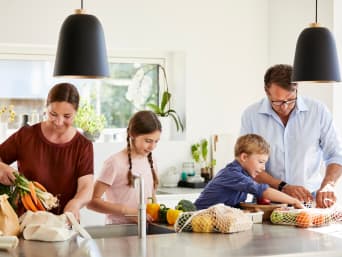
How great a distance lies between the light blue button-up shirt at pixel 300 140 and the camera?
4145 mm

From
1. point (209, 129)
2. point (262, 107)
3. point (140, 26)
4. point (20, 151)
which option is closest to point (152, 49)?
point (140, 26)

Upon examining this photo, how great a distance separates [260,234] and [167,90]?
310cm

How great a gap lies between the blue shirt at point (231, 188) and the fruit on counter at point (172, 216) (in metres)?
0.40

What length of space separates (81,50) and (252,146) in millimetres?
1246

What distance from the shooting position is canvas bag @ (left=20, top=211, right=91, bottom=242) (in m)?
2.97

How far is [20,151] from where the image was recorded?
366 cm

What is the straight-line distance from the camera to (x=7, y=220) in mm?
3004

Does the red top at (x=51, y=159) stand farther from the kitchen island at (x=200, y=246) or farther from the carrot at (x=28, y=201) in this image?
the kitchen island at (x=200, y=246)

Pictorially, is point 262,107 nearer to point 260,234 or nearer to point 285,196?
point 285,196

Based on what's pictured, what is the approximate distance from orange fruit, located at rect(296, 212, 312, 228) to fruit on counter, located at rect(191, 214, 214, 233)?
1.52ft

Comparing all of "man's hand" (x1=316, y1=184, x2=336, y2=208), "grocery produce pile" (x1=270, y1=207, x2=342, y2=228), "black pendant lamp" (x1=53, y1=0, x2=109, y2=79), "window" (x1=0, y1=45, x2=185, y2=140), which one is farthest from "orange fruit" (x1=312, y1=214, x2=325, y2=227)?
"window" (x1=0, y1=45, x2=185, y2=140)

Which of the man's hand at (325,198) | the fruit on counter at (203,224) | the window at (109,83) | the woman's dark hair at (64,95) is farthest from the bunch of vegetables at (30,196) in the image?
the window at (109,83)

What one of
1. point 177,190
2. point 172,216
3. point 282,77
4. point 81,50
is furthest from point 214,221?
point 177,190

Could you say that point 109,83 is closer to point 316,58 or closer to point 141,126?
point 141,126
